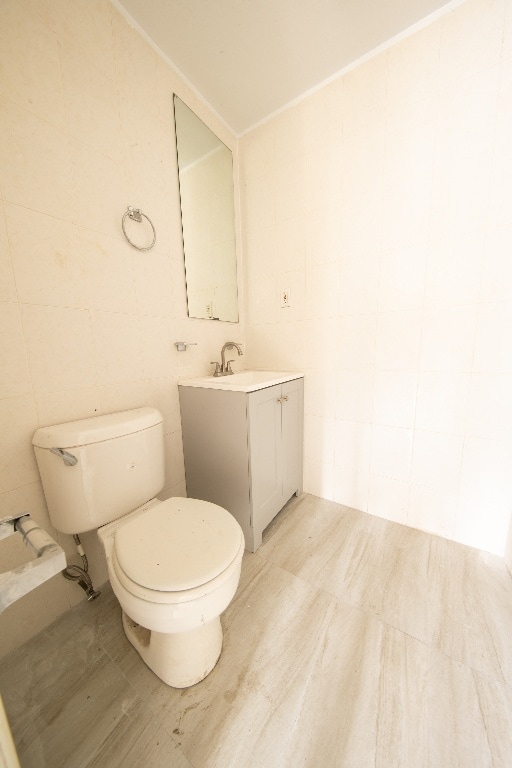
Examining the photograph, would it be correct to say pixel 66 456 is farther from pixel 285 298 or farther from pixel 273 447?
pixel 285 298

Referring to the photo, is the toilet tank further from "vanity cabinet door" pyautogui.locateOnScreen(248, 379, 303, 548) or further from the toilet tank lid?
"vanity cabinet door" pyautogui.locateOnScreen(248, 379, 303, 548)

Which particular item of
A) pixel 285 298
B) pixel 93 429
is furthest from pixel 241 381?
pixel 93 429

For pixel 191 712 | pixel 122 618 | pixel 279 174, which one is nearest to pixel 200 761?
pixel 191 712

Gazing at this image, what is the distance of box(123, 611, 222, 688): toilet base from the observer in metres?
0.78

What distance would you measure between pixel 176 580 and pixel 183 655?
32cm

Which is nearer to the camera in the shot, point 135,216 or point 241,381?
point 135,216

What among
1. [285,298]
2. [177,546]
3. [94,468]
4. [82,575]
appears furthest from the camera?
[285,298]

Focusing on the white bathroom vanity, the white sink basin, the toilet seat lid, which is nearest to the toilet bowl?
the toilet seat lid

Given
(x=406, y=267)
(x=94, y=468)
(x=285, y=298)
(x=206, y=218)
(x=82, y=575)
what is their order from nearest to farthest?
(x=94, y=468)
(x=82, y=575)
(x=406, y=267)
(x=206, y=218)
(x=285, y=298)

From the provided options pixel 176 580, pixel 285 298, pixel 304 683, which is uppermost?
pixel 285 298

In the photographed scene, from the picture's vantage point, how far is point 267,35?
1165mm

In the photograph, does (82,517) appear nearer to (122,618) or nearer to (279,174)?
(122,618)

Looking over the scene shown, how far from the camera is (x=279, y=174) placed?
5.09 ft

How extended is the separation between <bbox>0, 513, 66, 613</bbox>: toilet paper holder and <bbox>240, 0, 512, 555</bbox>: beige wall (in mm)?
1380
